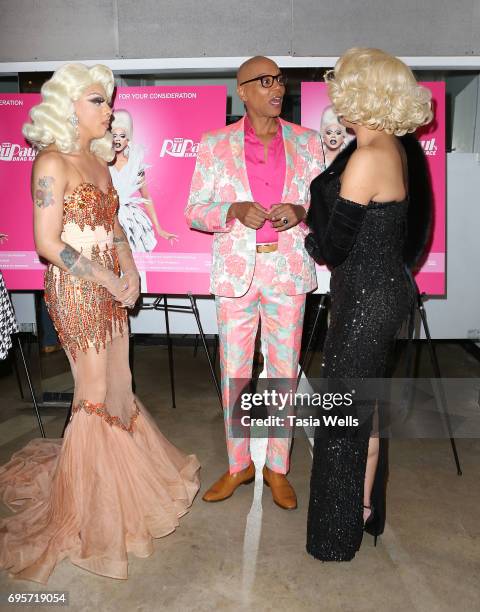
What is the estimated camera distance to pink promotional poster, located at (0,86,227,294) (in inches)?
125

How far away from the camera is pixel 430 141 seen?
10.3 feet

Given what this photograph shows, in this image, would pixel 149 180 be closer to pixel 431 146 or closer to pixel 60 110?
pixel 60 110

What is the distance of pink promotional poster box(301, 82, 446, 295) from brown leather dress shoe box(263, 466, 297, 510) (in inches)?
55.1

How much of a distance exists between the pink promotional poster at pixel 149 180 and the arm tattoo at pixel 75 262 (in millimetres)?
1060

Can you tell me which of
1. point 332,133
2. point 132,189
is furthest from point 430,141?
point 132,189

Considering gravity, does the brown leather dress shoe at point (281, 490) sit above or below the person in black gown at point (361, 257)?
below

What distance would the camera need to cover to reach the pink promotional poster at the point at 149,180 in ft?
10.4

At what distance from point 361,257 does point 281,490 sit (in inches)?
50.5

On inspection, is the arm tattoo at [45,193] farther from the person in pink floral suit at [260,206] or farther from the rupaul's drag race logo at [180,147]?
the rupaul's drag race logo at [180,147]

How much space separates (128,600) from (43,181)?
5.29 ft

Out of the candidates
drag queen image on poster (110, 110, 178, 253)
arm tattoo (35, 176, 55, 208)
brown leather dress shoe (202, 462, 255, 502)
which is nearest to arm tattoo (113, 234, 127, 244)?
arm tattoo (35, 176, 55, 208)

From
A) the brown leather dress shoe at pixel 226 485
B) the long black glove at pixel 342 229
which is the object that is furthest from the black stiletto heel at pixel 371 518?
the long black glove at pixel 342 229

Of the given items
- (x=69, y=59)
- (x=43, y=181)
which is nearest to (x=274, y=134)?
(x=43, y=181)

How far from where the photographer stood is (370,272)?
201cm
